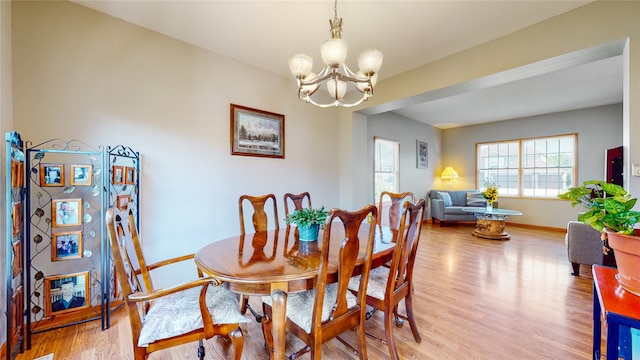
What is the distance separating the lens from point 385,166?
18.7 ft

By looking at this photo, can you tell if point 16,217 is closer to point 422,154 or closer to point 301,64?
point 301,64

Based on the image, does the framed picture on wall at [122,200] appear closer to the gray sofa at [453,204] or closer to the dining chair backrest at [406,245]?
the dining chair backrest at [406,245]

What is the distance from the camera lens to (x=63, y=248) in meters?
1.92

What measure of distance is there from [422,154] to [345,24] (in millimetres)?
5039

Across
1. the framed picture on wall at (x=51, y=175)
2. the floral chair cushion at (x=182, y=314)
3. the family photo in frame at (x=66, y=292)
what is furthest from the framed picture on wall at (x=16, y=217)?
the floral chair cushion at (x=182, y=314)

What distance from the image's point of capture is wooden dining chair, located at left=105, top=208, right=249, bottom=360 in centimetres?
121

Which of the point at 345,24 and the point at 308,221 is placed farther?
the point at 345,24

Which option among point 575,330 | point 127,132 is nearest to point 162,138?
point 127,132

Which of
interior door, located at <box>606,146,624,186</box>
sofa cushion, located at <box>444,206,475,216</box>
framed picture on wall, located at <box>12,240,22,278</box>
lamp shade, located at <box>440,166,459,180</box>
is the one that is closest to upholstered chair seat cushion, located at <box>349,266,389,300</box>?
framed picture on wall, located at <box>12,240,22,278</box>

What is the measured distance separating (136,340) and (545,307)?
3.20 meters

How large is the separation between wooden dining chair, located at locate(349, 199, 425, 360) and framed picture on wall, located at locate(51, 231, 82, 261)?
2.16 m

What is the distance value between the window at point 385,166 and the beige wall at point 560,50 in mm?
2269

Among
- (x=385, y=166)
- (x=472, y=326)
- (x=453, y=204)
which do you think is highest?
(x=385, y=166)

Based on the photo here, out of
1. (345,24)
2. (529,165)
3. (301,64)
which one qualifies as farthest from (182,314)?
(529,165)
